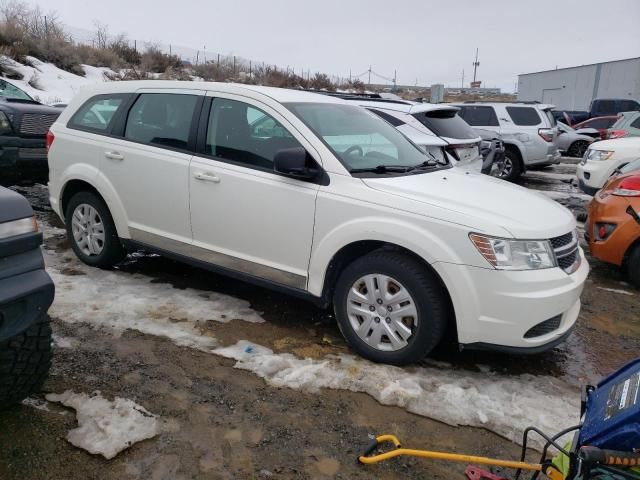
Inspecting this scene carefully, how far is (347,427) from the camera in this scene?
276 centimetres

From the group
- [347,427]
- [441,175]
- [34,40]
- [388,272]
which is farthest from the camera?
[34,40]

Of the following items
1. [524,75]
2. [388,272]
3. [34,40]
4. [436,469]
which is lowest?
[436,469]

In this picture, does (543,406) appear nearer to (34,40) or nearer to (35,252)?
(35,252)

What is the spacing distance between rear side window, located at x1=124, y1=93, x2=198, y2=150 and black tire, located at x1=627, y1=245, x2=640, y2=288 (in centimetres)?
431

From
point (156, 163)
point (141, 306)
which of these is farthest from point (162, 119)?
point (141, 306)

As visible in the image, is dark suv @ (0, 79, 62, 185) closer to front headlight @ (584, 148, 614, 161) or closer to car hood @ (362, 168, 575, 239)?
car hood @ (362, 168, 575, 239)

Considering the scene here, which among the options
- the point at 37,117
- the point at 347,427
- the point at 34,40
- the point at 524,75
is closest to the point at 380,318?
the point at 347,427

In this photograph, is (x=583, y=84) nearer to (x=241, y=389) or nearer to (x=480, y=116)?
(x=480, y=116)

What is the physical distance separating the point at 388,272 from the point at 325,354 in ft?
2.44

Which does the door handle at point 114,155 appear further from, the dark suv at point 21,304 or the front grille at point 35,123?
the front grille at point 35,123

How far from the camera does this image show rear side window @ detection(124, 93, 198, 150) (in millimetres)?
4199

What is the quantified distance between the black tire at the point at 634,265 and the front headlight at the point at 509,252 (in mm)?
2600

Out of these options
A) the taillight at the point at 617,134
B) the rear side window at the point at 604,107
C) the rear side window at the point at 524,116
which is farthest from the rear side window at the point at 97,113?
the rear side window at the point at 604,107

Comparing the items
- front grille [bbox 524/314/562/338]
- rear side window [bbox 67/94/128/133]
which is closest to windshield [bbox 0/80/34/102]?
rear side window [bbox 67/94/128/133]
